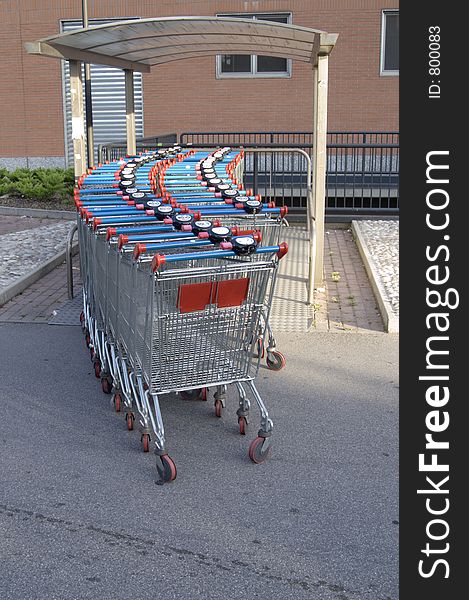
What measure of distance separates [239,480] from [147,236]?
1687 millimetres

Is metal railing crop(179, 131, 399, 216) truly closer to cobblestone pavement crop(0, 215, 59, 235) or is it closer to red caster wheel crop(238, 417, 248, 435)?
cobblestone pavement crop(0, 215, 59, 235)

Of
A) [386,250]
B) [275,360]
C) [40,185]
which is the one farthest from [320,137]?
[40,185]

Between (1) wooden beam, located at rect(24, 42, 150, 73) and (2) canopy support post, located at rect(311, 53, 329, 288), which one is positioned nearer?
(1) wooden beam, located at rect(24, 42, 150, 73)

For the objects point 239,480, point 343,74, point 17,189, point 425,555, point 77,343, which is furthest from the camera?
point 343,74

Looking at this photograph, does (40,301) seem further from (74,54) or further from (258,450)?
(258,450)

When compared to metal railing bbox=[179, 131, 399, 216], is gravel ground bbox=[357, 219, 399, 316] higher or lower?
lower

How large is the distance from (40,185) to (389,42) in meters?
9.56

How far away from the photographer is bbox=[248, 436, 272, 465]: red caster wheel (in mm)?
4855

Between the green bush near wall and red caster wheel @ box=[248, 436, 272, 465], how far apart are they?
11568mm

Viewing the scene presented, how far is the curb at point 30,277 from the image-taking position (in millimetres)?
8852

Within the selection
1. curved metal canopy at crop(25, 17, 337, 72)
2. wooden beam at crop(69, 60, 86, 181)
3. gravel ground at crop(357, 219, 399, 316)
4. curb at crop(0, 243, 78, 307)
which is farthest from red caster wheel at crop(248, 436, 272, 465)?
wooden beam at crop(69, 60, 86, 181)

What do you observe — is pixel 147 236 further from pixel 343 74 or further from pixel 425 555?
pixel 343 74

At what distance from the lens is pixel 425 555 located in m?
3.52

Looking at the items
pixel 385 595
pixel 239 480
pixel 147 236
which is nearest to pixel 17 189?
pixel 147 236
